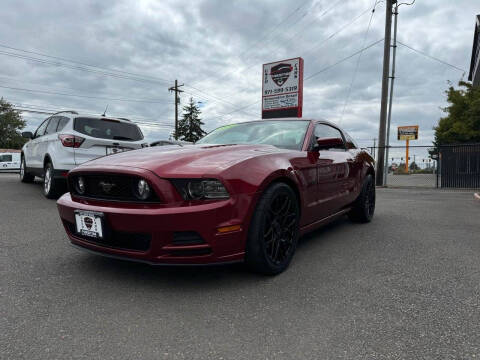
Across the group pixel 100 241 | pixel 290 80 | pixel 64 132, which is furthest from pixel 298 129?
pixel 290 80

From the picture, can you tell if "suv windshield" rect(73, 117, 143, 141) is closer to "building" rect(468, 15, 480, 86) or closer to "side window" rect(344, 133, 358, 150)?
"side window" rect(344, 133, 358, 150)

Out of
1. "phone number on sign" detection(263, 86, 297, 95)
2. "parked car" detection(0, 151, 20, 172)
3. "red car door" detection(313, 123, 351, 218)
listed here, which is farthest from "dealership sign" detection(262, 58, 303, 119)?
"parked car" detection(0, 151, 20, 172)

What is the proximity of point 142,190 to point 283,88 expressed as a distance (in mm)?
14667

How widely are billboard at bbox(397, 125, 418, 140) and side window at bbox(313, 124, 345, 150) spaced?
41.4 metres

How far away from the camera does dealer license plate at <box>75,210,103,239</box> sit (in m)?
2.31

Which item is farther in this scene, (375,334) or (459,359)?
(375,334)

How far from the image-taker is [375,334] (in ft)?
5.84

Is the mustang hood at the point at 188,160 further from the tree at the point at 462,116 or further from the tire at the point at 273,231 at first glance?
the tree at the point at 462,116

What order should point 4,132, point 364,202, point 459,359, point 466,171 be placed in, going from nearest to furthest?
point 459,359
point 364,202
point 466,171
point 4,132

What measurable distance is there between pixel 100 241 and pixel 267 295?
1206 mm

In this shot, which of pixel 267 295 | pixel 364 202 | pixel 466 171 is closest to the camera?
pixel 267 295

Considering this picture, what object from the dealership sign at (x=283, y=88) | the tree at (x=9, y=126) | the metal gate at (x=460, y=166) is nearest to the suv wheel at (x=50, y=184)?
the dealership sign at (x=283, y=88)

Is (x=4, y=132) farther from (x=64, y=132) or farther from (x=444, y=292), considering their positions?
(x=444, y=292)

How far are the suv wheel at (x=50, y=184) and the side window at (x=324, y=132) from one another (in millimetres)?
4706
